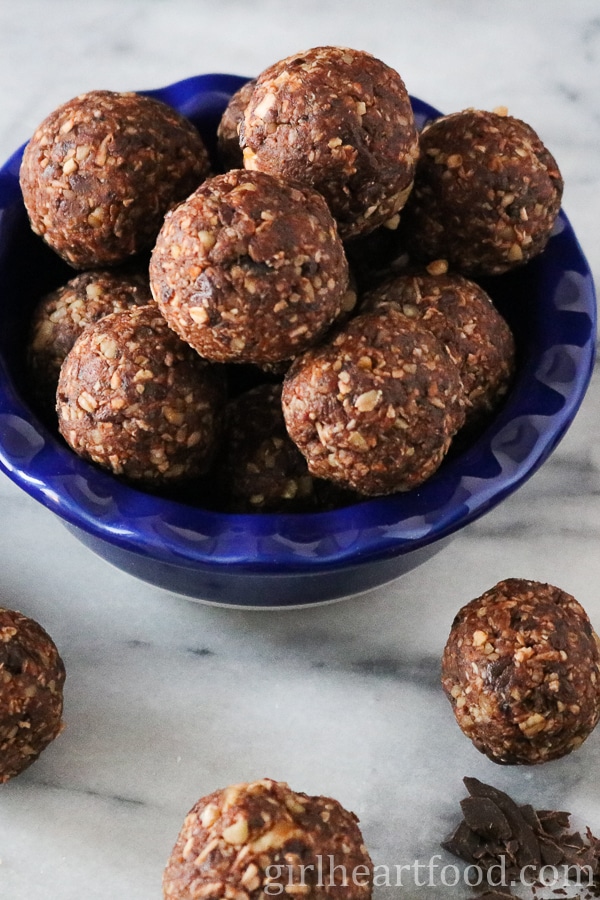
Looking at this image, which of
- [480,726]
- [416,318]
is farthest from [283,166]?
[480,726]

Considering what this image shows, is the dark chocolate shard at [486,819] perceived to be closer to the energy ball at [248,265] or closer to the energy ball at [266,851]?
the energy ball at [266,851]

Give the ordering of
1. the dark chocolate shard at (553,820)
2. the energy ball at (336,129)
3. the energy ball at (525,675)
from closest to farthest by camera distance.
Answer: the energy ball at (336,129), the energy ball at (525,675), the dark chocolate shard at (553,820)

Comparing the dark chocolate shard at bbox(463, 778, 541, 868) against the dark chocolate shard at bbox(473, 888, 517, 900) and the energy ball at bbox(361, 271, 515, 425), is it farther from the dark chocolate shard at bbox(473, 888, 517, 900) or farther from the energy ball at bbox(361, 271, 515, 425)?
the energy ball at bbox(361, 271, 515, 425)

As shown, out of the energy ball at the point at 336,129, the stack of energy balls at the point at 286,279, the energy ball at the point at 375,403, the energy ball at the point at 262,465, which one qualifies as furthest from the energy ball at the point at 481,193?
the energy ball at the point at 262,465

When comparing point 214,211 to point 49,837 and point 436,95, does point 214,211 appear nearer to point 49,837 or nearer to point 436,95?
point 49,837

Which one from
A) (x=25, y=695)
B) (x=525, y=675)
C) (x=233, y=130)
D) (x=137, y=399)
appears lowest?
(x=25, y=695)

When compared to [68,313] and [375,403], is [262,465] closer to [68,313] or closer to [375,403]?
[375,403]

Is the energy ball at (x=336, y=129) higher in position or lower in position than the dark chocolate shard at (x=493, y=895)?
higher

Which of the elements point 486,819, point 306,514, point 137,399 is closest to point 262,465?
point 306,514
